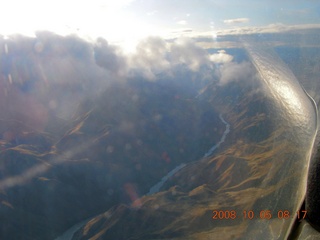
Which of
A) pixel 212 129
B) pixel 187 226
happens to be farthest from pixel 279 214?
pixel 212 129

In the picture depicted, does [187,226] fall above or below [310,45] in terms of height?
below

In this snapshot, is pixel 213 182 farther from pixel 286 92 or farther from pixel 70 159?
pixel 286 92

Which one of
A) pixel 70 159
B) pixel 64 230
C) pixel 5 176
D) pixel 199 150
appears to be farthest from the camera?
pixel 199 150

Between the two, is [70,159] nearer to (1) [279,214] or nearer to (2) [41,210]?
(2) [41,210]

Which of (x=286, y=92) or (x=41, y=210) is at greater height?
(x=286, y=92)

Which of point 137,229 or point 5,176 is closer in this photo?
point 137,229

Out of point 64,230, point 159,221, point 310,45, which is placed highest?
point 310,45

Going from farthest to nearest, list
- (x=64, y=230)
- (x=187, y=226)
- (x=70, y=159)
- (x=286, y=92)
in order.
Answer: (x=70, y=159)
(x=64, y=230)
(x=187, y=226)
(x=286, y=92)

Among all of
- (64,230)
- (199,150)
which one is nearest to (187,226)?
(64,230)

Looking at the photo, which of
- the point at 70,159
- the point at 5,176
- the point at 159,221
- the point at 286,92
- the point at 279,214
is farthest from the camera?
the point at 70,159
